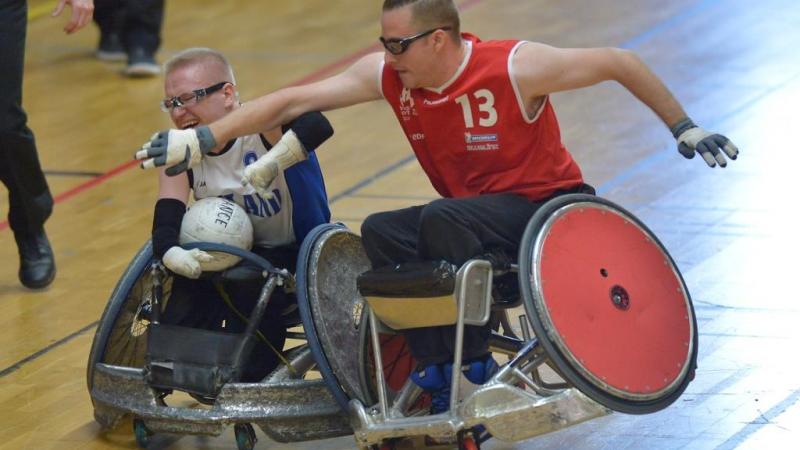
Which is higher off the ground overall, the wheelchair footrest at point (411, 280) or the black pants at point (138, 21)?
the wheelchair footrest at point (411, 280)

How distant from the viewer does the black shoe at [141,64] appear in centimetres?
984

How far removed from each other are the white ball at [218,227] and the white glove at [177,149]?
25 cm

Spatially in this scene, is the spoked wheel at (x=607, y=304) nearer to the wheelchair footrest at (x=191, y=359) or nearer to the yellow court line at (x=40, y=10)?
the wheelchair footrest at (x=191, y=359)

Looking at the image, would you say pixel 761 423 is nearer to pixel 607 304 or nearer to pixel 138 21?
pixel 607 304

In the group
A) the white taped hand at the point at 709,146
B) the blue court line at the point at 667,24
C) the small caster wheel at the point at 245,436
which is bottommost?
the blue court line at the point at 667,24

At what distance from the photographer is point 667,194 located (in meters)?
6.81

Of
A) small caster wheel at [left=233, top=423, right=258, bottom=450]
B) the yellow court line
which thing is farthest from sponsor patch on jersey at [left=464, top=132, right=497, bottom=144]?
the yellow court line

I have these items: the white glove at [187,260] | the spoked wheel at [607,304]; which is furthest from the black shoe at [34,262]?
the spoked wheel at [607,304]

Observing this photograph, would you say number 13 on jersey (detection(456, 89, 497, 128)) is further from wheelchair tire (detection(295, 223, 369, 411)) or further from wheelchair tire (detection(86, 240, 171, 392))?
wheelchair tire (detection(86, 240, 171, 392))

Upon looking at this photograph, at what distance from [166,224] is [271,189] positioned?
35 cm

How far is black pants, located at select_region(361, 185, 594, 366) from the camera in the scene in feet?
13.1

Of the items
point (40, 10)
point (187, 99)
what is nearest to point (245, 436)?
point (187, 99)

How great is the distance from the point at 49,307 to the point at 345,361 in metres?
2.13

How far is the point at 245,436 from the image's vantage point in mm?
4438
